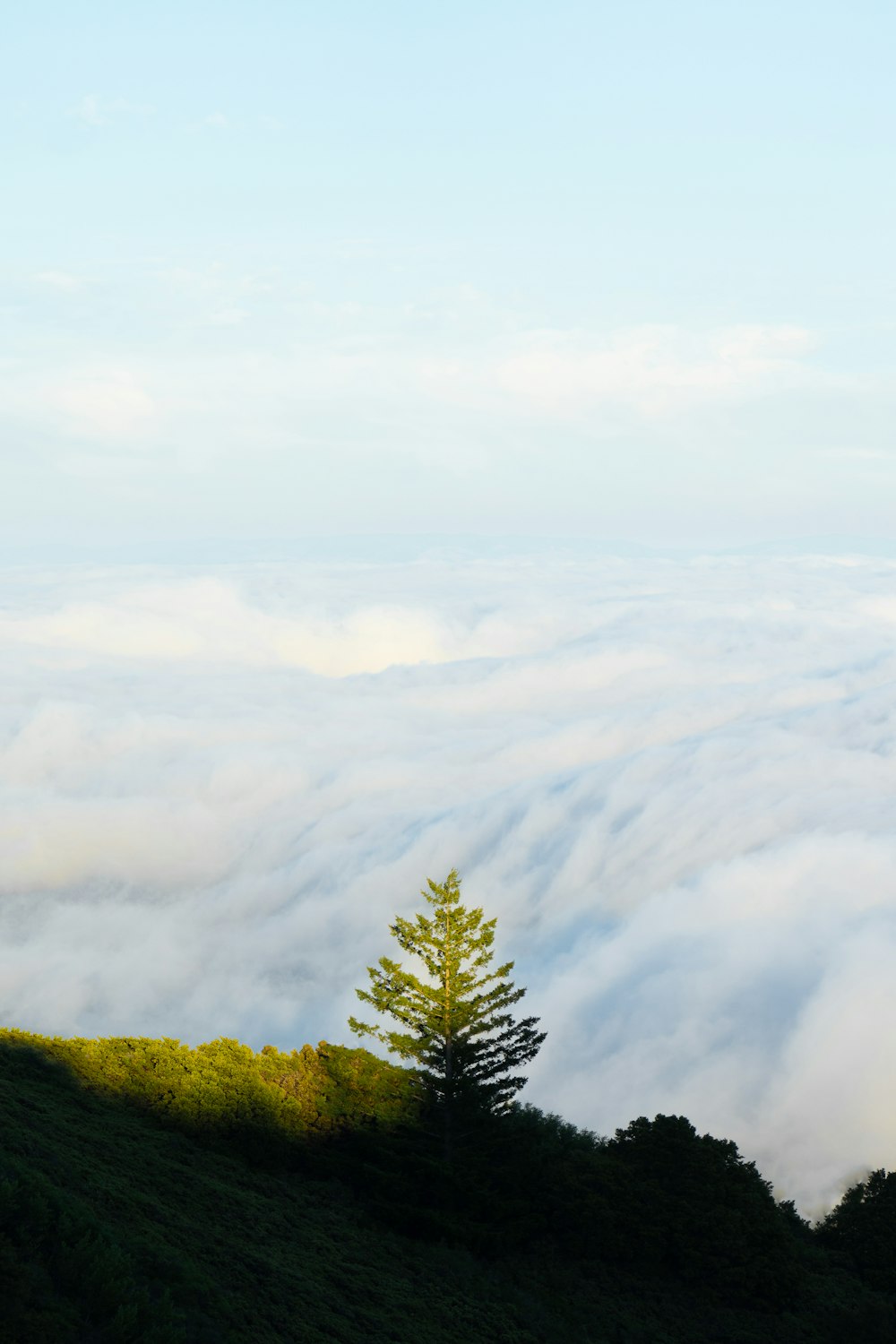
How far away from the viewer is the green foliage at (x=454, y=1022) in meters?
29.2

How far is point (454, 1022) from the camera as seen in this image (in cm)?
2925

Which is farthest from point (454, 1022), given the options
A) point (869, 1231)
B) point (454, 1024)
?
point (869, 1231)

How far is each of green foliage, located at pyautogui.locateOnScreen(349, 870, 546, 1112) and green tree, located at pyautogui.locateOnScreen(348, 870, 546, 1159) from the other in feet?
0.08

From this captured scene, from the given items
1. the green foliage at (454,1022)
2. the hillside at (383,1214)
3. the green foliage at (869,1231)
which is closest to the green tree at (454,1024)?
the green foliage at (454,1022)

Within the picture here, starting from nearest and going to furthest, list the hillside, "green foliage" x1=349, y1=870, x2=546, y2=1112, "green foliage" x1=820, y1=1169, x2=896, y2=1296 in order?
the hillside, "green foliage" x1=820, y1=1169, x2=896, y2=1296, "green foliage" x1=349, y1=870, x2=546, y2=1112

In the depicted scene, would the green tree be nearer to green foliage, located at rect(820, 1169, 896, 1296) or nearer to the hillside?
the hillside

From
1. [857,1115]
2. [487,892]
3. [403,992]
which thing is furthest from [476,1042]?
[487,892]

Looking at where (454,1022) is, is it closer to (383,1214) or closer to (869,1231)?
(383,1214)

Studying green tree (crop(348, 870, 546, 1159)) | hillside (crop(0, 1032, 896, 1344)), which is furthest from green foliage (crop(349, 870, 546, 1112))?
hillside (crop(0, 1032, 896, 1344))

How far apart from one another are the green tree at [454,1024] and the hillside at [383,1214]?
912mm

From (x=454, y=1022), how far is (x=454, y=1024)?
5cm

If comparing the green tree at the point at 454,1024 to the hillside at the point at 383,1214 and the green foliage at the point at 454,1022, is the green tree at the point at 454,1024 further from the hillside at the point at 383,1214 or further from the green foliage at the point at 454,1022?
the hillside at the point at 383,1214

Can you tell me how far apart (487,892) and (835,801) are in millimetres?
55086

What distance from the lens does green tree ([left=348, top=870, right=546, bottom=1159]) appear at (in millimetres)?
29156
